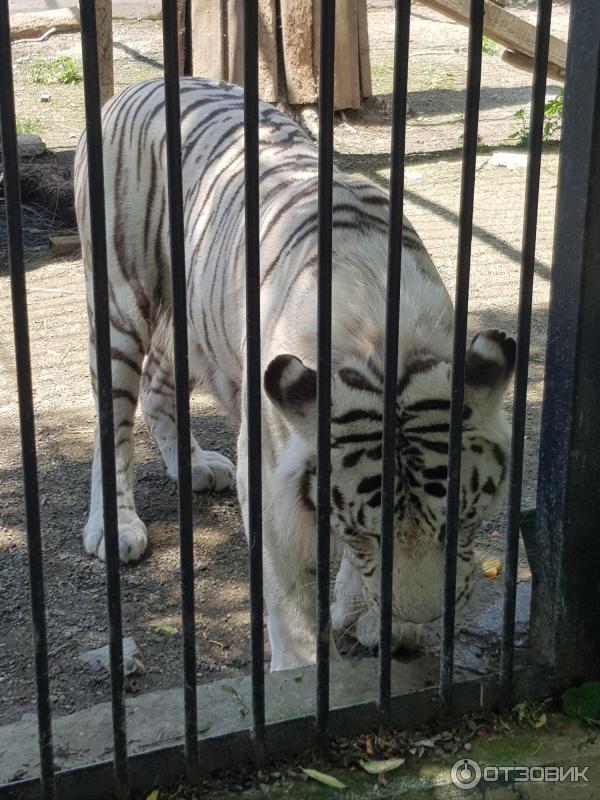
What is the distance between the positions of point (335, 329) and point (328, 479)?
63 centimetres

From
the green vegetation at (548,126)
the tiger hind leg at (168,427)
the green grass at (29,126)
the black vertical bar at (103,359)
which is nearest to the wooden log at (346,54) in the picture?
the green vegetation at (548,126)

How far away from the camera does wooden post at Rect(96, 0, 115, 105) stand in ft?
22.5

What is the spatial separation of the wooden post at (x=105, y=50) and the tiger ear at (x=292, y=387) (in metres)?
5.04

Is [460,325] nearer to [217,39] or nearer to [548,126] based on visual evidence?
[217,39]

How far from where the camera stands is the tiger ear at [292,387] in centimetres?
229

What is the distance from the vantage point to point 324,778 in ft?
7.02

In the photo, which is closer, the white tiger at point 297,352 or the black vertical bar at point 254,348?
the black vertical bar at point 254,348

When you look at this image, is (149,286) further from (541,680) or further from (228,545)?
(541,680)

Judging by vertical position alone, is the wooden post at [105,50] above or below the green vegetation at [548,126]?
above

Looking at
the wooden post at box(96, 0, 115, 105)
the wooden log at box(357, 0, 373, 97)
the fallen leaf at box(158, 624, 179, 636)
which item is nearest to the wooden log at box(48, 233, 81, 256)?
the wooden post at box(96, 0, 115, 105)

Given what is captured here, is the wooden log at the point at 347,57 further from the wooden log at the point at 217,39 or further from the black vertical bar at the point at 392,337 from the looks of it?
the black vertical bar at the point at 392,337

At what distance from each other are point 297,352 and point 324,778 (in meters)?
1.04

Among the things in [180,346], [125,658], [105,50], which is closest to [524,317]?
[180,346]

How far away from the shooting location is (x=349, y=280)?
8.70 feet
